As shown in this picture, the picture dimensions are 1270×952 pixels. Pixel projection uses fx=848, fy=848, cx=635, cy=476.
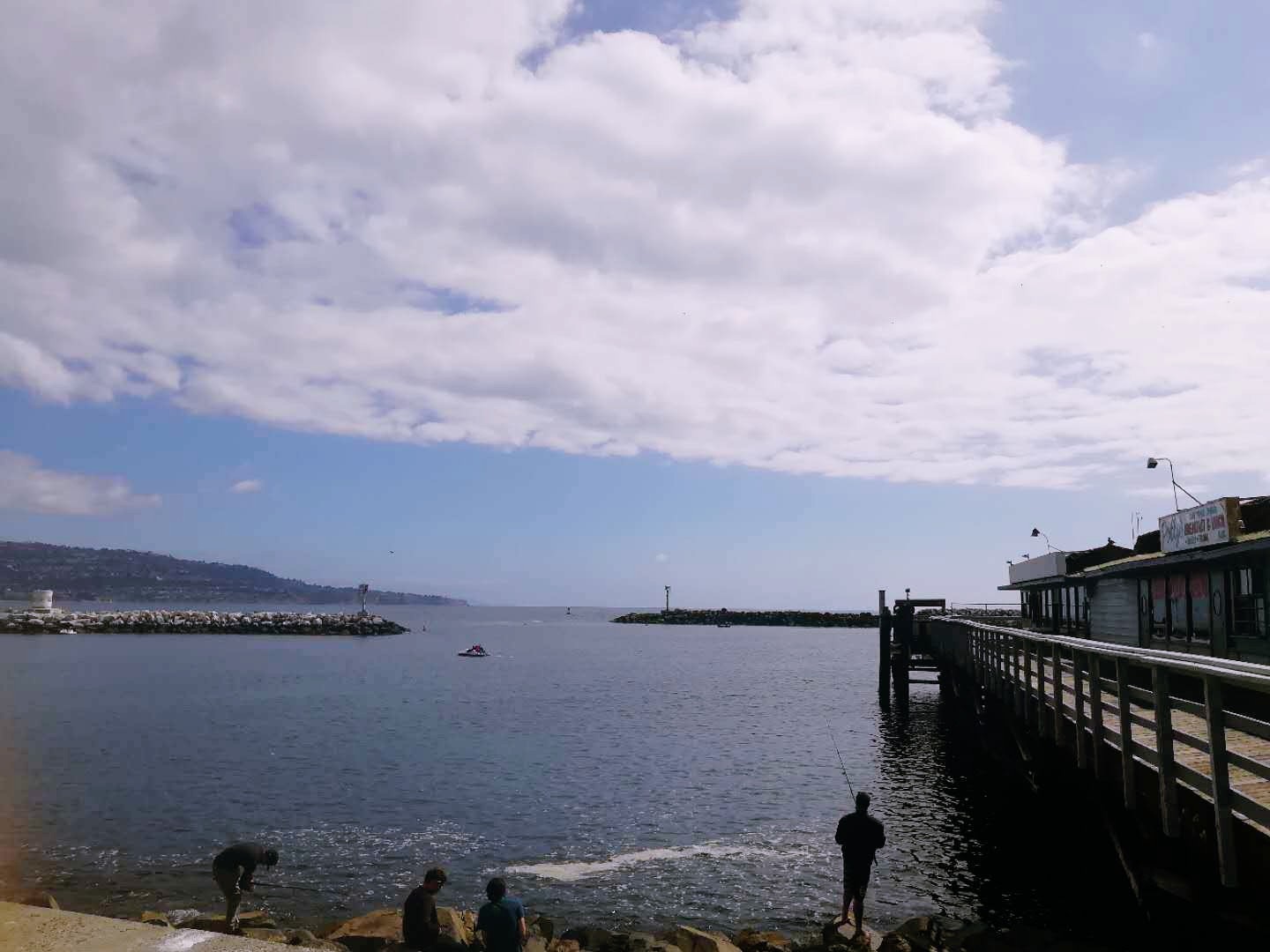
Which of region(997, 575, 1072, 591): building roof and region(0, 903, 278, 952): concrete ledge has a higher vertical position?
region(997, 575, 1072, 591): building roof

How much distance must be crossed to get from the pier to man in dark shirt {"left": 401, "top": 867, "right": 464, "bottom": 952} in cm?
812

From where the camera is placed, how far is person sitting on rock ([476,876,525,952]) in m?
10.2

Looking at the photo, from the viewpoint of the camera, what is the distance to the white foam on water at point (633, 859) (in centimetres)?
1675

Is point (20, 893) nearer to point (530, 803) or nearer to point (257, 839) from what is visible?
point (257, 839)

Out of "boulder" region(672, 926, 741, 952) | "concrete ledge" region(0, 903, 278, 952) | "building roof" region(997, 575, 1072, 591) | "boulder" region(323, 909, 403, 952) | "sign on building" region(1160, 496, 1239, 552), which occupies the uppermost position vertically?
"sign on building" region(1160, 496, 1239, 552)

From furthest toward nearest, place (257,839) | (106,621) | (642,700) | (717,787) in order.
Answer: (106,621), (642,700), (717,787), (257,839)

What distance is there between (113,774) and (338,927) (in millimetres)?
17475

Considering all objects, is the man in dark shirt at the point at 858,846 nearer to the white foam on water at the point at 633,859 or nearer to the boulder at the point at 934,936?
the boulder at the point at 934,936

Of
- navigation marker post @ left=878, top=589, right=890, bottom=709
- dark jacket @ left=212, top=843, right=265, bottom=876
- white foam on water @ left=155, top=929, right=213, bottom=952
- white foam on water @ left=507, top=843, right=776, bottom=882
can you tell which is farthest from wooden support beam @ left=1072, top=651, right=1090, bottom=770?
navigation marker post @ left=878, top=589, right=890, bottom=709

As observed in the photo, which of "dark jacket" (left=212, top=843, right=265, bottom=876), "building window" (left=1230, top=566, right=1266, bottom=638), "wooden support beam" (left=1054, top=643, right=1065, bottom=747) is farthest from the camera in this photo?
"building window" (left=1230, top=566, right=1266, bottom=638)

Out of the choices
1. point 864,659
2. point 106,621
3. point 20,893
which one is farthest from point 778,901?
point 106,621

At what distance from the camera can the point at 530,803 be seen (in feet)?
73.1

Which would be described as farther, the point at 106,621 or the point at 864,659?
the point at 106,621

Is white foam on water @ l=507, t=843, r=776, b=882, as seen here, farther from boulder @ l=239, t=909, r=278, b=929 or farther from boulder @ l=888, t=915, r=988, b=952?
boulder @ l=888, t=915, r=988, b=952
